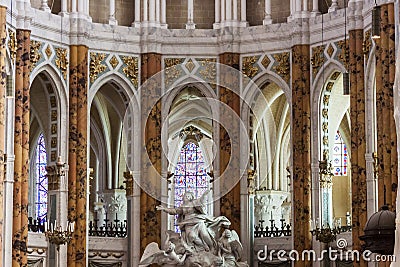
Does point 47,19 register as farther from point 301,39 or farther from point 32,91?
point 301,39

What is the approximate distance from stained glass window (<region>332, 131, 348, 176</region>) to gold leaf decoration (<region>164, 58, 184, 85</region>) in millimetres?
8121

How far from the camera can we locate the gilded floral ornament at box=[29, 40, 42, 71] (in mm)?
37156

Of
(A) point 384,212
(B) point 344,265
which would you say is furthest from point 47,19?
(A) point 384,212

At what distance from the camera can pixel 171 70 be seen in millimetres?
39375

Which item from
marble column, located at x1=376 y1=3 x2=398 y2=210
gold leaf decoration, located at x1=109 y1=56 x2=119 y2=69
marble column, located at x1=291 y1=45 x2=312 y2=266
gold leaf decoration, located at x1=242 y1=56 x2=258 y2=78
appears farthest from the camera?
gold leaf decoration, located at x1=242 y1=56 x2=258 y2=78

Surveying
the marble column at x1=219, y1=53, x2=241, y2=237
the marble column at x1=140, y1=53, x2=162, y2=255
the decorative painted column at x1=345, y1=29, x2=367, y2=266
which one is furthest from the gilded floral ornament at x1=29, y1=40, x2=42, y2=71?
the decorative painted column at x1=345, y1=29, x2=367, y2=266

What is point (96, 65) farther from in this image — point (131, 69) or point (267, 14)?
point (267, 14)

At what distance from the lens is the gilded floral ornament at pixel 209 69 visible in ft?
129

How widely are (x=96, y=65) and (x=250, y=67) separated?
4.46 metres

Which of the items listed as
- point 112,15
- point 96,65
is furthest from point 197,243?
point 112,15

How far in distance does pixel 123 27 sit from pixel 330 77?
6.21m

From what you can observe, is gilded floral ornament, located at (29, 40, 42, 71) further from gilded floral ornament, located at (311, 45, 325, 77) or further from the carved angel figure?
gilded floral ornament, located at (311, 45, 325, 77)

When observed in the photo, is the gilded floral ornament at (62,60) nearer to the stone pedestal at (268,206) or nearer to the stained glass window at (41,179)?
the stained glass window at (41,179)

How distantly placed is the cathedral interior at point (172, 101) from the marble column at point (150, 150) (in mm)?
40
